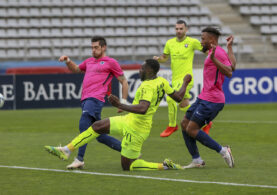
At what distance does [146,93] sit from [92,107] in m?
1.19

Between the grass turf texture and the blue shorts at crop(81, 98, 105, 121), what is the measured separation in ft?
2.46

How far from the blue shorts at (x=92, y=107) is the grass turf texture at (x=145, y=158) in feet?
2.46

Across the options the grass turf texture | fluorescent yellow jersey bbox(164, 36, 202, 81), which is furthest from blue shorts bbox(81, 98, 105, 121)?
fluorescent yellow jersey bbox(164, 36, 202, 81)

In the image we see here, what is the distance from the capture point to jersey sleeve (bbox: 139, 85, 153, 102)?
844 cm

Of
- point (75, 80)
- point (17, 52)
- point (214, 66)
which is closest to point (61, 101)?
point (75, 80)

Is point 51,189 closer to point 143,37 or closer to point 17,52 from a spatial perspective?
point 17,52

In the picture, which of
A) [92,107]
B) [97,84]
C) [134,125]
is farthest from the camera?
[97,84]

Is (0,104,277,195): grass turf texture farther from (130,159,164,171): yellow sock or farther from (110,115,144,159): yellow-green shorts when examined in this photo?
(110,115,144,159): yellow-green shorts

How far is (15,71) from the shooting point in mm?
24453

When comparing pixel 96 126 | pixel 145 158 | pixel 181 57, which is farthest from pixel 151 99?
pixel 181 57

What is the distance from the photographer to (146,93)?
8.45 m

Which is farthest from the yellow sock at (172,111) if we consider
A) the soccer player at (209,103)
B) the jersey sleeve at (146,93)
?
the jersey sleeve at (146,93)

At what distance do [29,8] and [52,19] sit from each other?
1.17m

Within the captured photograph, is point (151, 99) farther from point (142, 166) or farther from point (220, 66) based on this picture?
point (220, 66)
